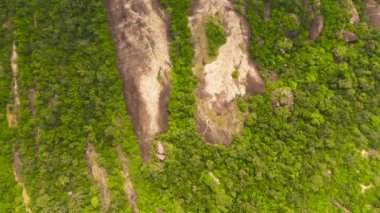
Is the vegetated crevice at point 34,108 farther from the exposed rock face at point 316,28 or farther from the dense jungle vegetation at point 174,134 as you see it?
the exposed rock face at point 316,28

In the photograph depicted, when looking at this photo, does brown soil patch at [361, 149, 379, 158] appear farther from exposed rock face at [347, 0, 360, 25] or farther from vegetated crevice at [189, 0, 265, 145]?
exposed rock face at [347, 0, 360, 25]

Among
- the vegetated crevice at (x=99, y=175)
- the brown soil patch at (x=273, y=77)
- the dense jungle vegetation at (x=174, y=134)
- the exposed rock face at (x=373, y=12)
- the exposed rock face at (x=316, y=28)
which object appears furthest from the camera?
the exposed rock face at (x=373, y=12)

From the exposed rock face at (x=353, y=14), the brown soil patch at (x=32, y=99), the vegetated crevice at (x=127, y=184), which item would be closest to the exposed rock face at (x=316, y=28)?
the exposed rock face at (x=353, y=14)

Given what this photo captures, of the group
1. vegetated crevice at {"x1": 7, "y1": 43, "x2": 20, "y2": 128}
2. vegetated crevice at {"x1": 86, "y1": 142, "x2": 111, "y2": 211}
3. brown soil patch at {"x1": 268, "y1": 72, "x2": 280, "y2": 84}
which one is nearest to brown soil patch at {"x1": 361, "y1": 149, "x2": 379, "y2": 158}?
brown soil patch at {"x1": 268, "y1": 72, "x2": 280, "y2": 84}

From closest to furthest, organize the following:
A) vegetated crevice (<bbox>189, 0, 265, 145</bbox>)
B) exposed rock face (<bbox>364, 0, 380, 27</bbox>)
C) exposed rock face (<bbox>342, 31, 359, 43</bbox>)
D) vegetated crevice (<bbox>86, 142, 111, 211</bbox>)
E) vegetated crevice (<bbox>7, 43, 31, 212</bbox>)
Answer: vegetated crevice (<bbox>86, 142, 111, 211</bbox>)
vegetated crevice (<bbox>7, 43, 31, 212</bbox>)
vegetated crevice (<bbox>189, 0, 265, 145</bbox>)
exposed rock face (<bbox>342, 31, 359, 43</bbox>)
exposed rock face (<bbox>364, 0, 380, 27</bbox>)

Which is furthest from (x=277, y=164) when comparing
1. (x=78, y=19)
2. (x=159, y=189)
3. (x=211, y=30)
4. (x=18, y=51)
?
(x=18, y=51)

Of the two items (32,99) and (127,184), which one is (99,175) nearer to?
(127,184)
